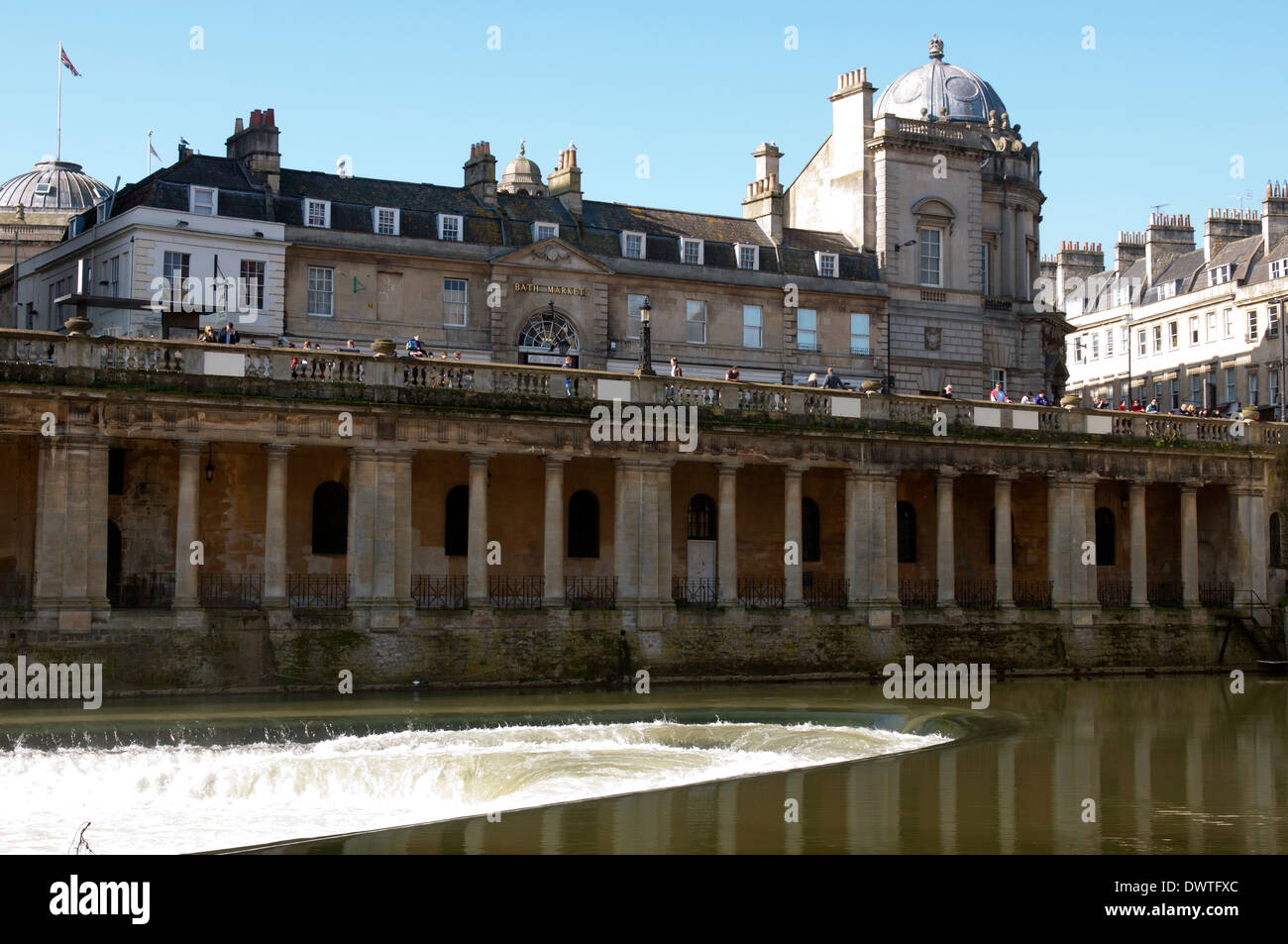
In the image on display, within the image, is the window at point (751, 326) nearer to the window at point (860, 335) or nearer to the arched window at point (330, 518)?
the window at point (860, 335)

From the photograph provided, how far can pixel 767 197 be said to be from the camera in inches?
2386

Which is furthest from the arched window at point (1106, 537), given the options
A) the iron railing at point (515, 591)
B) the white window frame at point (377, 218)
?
the white window frame at point (377, 218)

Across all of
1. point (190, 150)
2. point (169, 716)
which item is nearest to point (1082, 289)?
point (190, 150)

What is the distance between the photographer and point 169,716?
28719 mm

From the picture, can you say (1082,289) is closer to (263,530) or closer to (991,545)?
(991,545)

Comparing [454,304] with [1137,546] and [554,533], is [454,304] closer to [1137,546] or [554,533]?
[554,533]

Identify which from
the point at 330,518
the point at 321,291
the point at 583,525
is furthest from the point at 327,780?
the point at 321,291

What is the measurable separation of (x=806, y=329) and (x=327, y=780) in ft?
125

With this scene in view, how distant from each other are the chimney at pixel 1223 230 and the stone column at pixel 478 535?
55095 mm

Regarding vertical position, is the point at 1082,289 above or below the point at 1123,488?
above

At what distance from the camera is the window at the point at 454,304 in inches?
2046

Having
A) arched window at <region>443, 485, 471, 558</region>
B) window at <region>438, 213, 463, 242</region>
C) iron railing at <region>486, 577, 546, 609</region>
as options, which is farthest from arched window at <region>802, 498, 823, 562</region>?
window at <region>438, 213, 463, 242</region>

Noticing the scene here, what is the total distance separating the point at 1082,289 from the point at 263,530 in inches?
2597

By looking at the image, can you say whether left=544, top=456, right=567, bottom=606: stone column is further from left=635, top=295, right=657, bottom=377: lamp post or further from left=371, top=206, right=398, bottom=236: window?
left=371, top=206, right=398, bottom=236: window
